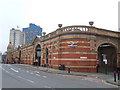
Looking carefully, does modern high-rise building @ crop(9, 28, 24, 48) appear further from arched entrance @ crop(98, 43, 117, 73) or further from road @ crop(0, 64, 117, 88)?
road @ crop(0, 64, 117, 88)

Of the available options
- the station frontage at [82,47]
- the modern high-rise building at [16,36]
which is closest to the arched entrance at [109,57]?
the station frontage at [82,47]

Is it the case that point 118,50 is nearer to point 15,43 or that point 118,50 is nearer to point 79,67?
point 79,67

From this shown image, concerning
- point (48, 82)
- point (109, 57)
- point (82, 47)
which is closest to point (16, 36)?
point (109, 57)

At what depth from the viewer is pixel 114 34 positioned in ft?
107

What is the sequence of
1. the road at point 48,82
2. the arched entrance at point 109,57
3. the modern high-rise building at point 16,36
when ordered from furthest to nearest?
the modern high-rise building at point 16,36
the arched entrance at point 109,57
the road at point 48,82

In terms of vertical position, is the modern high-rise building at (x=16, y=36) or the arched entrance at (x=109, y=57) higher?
the modern high-rise building at (x=16, y=36)

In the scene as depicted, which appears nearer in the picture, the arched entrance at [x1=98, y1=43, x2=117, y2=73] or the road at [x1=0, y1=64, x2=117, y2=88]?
the road at [x1=0, y1=64, x2=117, y2=88]

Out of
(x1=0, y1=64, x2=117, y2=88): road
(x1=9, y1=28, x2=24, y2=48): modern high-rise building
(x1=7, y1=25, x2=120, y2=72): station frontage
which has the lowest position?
(x1=0, y1=64, x2=117, y2=88): road

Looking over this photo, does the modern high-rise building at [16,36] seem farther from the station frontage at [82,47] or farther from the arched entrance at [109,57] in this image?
the arched entrance at [109,57]

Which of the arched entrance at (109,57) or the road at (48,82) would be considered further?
the arched entrance at (109,57)

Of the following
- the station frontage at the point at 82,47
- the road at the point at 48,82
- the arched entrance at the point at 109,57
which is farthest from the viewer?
the arched entrance at the point at 109,57

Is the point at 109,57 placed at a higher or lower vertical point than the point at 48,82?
higher

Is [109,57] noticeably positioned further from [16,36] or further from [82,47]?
[16,36]

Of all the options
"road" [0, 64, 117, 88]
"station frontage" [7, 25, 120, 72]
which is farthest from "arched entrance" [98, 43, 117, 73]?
"road" [0, 64, 117, 88]
